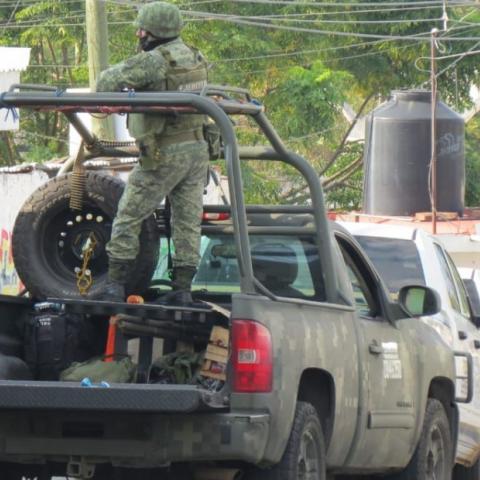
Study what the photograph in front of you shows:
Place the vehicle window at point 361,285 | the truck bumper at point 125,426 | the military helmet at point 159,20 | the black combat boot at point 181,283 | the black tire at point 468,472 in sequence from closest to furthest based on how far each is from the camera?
the truck bumper at point 125,426
the black combat boot at point 181,283
the military helmet at point 159,20
the vehicle window at point 361,285
the black tire at point 468,472

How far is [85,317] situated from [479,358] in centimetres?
492

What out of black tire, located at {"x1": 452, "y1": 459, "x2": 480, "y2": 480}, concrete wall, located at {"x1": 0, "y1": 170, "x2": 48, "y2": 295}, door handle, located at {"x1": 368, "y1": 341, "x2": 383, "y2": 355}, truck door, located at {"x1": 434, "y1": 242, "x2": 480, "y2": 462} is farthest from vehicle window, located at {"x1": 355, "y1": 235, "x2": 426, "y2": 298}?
concrete wall, located at {"x1": 0, "y1": 170, "x2": 48, "y2": 295}

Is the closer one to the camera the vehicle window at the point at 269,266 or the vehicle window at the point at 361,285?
the vehicle window at the point at 269,266

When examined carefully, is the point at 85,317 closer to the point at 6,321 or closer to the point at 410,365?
the point at 6,321

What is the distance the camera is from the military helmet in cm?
793

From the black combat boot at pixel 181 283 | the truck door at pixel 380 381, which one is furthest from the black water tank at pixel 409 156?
the black combat boot at pixel 181 283

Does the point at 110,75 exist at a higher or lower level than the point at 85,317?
higher

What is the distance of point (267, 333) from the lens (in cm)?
682

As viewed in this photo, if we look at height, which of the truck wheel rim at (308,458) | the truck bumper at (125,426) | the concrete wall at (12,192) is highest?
the concrete wall at (12,192)

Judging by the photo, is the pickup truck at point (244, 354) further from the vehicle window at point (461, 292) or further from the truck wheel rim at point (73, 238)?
the vehicle window at point (461, 292)

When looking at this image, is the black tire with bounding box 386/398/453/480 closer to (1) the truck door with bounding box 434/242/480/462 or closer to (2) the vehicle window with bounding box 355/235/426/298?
(1) the truck door with bounding box 434/242/480/462

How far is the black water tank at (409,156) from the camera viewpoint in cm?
2895

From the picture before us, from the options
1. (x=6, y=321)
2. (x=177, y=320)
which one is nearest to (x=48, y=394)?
(x=177, y=320)

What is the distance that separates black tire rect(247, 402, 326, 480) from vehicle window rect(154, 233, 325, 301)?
101 centimetres
